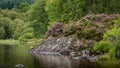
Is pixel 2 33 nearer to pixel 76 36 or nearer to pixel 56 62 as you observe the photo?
pixel 76 36

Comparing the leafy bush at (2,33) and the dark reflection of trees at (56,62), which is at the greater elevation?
the leafy bush at (2,33)

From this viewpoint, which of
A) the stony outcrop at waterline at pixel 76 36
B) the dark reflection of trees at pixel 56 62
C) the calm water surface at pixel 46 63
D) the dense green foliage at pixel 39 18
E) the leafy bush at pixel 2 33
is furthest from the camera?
the leafy bush at pixel 2 33

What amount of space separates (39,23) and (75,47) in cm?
4487

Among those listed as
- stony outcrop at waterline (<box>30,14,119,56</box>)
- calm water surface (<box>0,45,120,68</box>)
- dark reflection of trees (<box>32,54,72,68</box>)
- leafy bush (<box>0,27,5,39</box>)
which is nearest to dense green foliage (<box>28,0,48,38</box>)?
stony outcrop at waterline (<box>30,14,119,56</box>)

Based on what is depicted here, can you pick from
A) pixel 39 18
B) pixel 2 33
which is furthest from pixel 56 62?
pixel 2 33

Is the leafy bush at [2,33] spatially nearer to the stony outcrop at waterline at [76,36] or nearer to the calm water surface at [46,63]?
the stony outcrop at waterline at [76,36]

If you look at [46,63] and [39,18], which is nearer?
[46,63]

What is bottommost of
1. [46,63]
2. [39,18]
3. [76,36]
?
[46,63]

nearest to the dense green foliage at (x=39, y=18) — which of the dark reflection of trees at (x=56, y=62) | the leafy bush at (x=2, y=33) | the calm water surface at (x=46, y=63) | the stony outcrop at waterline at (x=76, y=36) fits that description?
the stony outcrop at waterline at (x=76, y=36)

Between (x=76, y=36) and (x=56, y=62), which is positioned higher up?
(x=76, y=36)

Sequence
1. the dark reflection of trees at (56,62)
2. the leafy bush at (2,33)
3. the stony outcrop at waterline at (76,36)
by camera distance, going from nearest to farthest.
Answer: the dark reflection of trees at (56,62) < the stony outcrop at waterline at (76,36) < the leafy bush at (2,33)

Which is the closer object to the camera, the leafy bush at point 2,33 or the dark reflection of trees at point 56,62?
the dark reflection of trees at point 56,62

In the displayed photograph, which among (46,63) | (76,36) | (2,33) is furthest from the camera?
(2,33)

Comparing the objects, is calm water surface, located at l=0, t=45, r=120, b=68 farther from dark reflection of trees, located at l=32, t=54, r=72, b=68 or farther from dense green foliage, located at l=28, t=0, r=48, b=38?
dense green foliage, located at l=28, t=0, r=48, b=38
